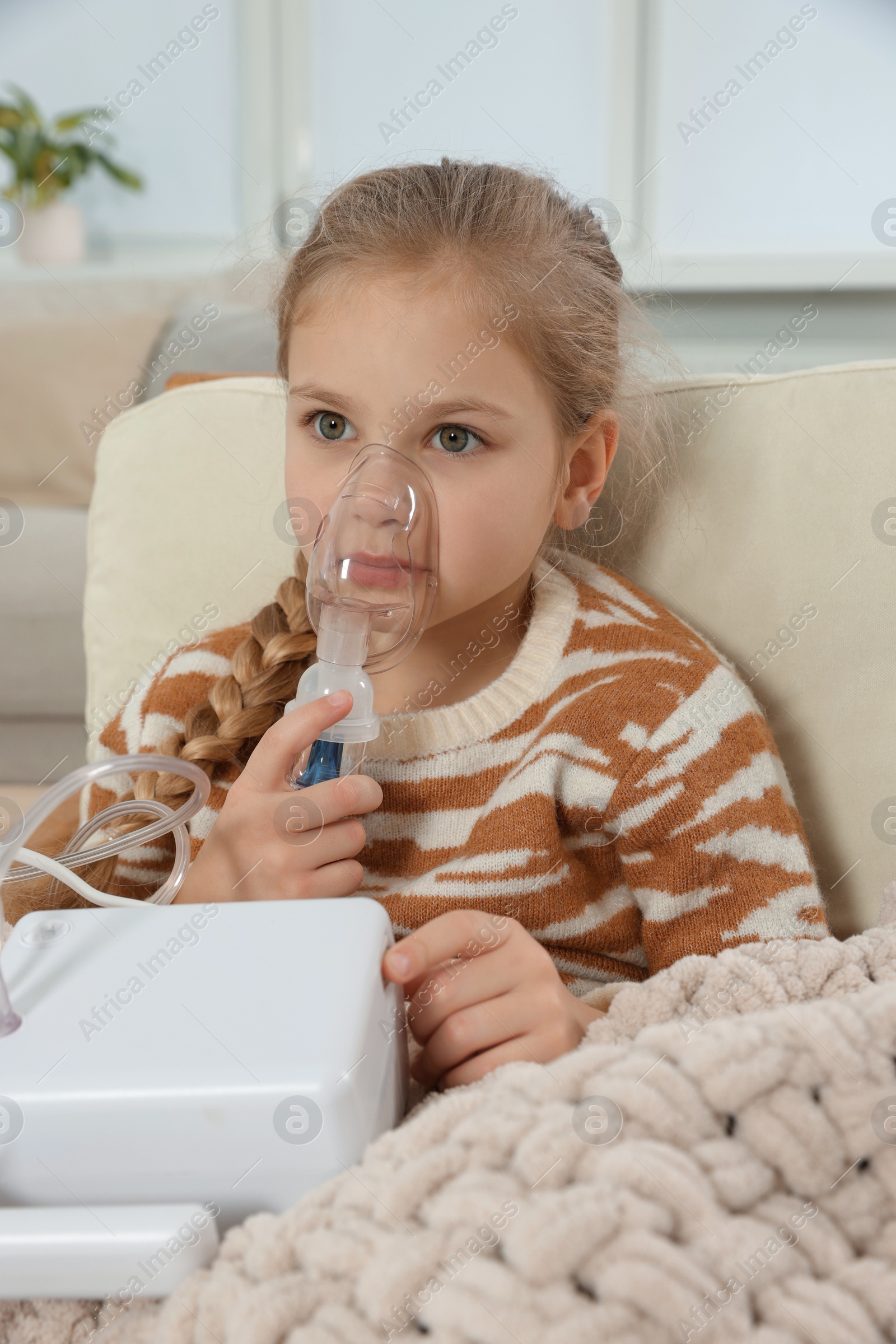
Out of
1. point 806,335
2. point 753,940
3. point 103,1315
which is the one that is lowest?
point 806,335

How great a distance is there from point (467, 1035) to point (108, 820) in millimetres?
318

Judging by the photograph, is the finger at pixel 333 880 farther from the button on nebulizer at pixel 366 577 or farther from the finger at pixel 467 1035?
the finger at pixel 467 1035

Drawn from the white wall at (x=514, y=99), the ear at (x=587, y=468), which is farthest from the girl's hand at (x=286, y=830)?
the white wall at (x=514, y=99)

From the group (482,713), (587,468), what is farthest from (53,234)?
(482,713)

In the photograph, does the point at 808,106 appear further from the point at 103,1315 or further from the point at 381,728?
→ the point at 103,1315

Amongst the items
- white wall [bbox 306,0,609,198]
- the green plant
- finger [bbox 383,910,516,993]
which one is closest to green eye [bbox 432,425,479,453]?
finger [bbox 383,910,516,993]

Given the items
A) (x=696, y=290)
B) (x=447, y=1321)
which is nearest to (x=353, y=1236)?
(x=447, y=1321)

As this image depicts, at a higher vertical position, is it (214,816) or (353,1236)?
(353,1236)

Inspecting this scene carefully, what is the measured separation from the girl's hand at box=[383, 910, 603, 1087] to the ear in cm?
44

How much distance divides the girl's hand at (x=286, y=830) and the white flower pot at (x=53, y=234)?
3.34 metres

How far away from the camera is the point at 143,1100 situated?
47cm

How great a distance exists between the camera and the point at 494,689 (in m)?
0.95

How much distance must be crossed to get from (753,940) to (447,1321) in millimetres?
488

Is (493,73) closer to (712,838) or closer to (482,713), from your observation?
(482,713)
